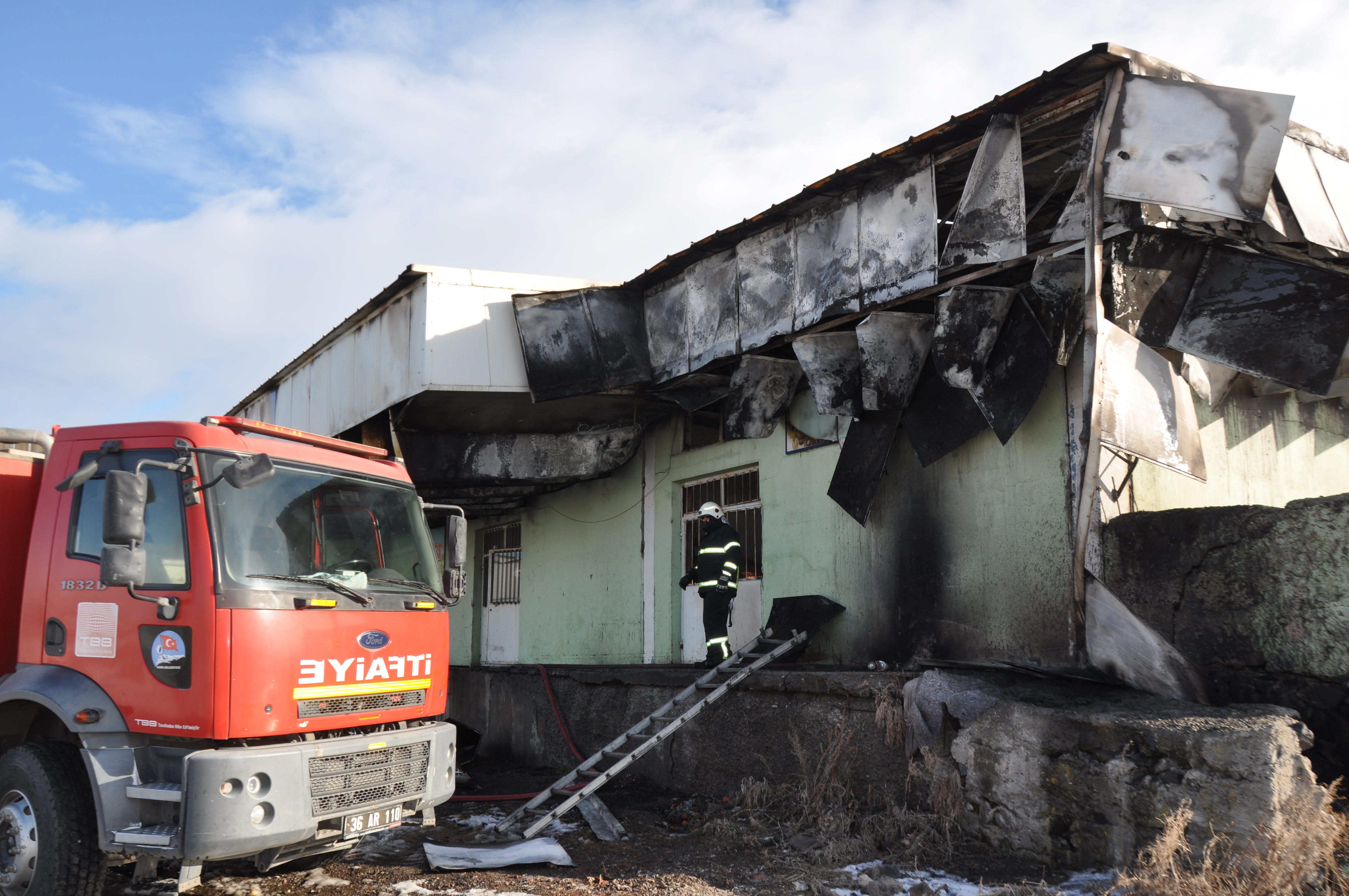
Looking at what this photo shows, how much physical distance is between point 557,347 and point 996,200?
4.89 m

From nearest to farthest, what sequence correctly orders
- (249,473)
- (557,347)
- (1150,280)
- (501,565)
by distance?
(249,473)
(1150,280)
(557,347)
(501,565)

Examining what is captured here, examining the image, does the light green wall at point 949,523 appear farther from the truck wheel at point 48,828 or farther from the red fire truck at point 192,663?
the truck wheel at point 48,828

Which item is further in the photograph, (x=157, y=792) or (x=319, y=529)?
(x=319, y=529)

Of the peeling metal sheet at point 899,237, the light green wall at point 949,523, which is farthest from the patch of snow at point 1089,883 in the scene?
the peeling metal sheet at point 899,237

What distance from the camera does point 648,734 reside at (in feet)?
26.0

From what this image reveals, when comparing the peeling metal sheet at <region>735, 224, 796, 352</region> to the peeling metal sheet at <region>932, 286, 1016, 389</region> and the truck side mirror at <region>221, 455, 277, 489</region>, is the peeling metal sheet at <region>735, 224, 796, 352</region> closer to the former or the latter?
the peeling metal sheet at <region>932, 286, 1016, 389</region>

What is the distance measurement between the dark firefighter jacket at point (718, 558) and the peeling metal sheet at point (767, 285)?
185 centimetres

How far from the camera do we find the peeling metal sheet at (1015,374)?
7117mm

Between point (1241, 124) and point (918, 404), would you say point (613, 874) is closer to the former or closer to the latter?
point (918, 404)

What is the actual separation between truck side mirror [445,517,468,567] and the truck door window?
178 cm

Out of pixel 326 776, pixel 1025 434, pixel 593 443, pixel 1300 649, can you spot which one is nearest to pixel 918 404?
pixel 1025 434

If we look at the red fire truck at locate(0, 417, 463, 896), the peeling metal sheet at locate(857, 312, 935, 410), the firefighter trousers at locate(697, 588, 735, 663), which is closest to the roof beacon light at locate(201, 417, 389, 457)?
the red fire truck at locate(0, 417, 463, 896)

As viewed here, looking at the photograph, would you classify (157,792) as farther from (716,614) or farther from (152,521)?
(716,614)

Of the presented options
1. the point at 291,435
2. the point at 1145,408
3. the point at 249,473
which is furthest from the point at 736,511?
the point at 249,473
